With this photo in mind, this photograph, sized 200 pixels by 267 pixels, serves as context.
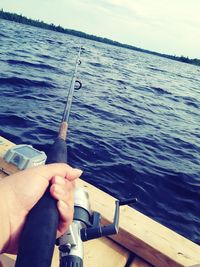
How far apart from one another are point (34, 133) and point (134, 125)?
4016mm

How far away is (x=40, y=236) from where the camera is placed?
3.63 feet

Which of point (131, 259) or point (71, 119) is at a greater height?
point (131, 259)

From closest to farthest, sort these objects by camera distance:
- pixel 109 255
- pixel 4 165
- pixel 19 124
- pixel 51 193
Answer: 1. pixel 51 193
2. pixel 109 255
3. pixel 4 165
4. pixel 19 124

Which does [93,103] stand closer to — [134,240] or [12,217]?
[134,240]

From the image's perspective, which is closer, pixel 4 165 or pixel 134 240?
pixel 134 240

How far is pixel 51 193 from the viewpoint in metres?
1.42

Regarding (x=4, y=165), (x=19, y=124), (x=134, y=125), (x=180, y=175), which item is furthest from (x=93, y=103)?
(x=4, y=165)

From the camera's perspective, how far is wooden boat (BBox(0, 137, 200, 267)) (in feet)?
8.05

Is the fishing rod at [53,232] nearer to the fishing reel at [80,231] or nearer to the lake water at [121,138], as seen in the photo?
the fishing reel at [80,231]

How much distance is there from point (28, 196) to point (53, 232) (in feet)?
1.36

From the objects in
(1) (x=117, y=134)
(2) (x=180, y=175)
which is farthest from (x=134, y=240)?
(1) (x=117, y=134)

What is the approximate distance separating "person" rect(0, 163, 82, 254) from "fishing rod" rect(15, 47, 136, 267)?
7 centimetres

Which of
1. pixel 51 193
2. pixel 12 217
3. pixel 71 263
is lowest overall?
pixel 71 263

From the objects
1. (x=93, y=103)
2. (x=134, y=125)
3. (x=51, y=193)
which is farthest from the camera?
(x=93, y=103)
